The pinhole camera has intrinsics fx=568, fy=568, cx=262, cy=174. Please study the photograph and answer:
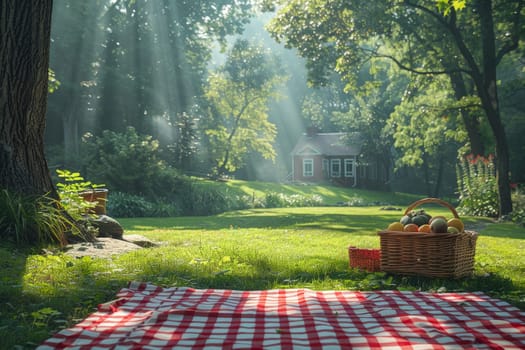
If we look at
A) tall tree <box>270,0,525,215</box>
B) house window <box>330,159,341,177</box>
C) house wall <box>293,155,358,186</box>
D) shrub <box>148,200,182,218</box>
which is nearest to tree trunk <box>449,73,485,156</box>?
tall tree <box>270,0,525,215</box>

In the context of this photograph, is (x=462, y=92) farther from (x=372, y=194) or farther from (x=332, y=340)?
(x=332, y=340)

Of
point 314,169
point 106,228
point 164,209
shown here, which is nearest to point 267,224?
point 106,228

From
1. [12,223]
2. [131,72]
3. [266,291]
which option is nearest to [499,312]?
[266,291]

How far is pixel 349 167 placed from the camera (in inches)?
1845

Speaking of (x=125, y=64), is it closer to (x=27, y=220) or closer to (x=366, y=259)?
(x=27, y=220)

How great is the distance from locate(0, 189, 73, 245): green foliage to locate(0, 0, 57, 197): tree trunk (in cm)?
33

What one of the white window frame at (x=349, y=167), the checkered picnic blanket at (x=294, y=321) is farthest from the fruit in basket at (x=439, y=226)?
the white window frame at (x=349, y=167)

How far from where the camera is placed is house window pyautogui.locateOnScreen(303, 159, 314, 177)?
159 ft

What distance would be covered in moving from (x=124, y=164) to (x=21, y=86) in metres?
13.9

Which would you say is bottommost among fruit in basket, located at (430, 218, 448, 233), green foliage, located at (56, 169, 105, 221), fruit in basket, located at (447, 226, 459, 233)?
fruit in basket, located at (447, 226, 459, 233)

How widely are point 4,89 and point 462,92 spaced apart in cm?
1886

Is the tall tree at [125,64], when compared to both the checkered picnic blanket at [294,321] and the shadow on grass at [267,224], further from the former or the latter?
the checkered picnic blanket at [294,321]

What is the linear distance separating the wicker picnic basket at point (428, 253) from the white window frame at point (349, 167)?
40.6 meters

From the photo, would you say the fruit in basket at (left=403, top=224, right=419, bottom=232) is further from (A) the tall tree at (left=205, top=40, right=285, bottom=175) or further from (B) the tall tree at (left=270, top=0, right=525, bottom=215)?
(A) the tall tree at (left=205, top=40, right=285, bottom=175)
